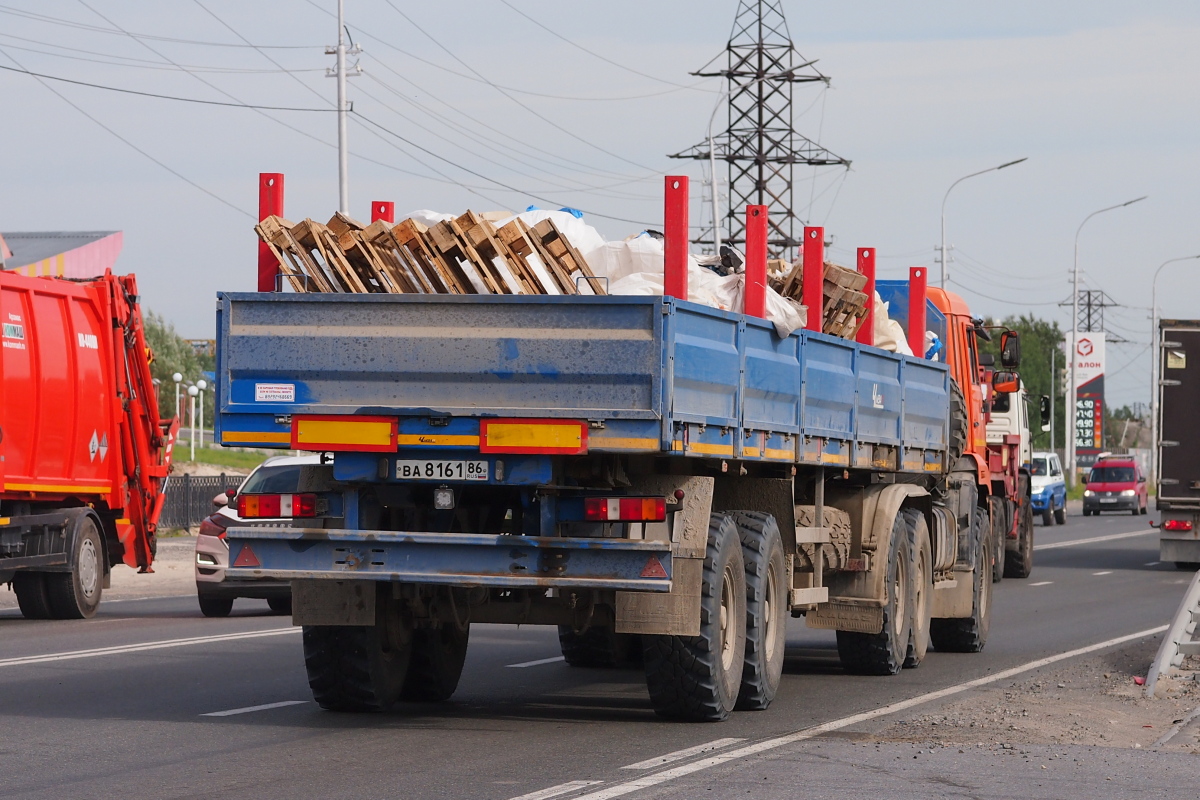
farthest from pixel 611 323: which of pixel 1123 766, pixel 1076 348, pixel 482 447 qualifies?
pixel 1076 348

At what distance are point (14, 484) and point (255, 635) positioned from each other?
9.75ft

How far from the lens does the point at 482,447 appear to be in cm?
955

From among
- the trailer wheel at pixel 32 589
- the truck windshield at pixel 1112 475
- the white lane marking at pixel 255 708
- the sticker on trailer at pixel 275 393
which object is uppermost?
the truck windshield at pixel 1112 475

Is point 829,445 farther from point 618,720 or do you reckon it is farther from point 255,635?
point 255,635

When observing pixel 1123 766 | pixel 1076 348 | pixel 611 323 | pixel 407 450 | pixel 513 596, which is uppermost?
pixel 1076 348

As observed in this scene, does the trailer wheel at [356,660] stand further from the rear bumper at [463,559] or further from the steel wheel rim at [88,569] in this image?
the steel wheel rim at [88,569]

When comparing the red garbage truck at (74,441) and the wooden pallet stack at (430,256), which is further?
the red garbage truck at (74,441)

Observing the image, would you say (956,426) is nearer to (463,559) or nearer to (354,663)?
(354,663)

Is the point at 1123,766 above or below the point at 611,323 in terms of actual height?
below

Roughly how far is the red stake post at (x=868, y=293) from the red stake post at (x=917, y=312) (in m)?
1.62

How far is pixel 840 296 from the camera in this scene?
490 inches

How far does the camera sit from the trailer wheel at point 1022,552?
27297mm

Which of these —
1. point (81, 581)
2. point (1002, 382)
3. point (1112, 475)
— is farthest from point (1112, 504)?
point (81, 581)

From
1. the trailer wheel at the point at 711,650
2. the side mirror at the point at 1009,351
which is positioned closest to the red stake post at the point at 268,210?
the trailer wheel at the point at 711,650
